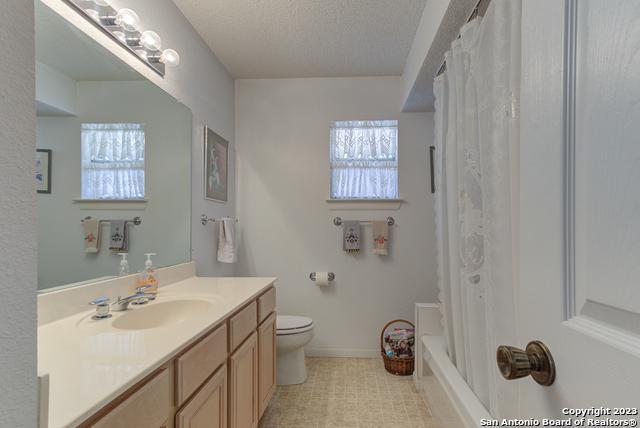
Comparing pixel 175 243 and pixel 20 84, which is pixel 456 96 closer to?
pixel 20 84

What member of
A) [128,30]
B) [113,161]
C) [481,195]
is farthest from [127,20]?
[481,195]

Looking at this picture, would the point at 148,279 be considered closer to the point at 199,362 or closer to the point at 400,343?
the point at 199,362

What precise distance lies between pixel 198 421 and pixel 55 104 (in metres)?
1.22

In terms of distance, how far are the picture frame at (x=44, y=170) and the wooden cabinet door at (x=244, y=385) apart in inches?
36.5

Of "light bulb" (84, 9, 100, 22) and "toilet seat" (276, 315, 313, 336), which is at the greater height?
"light bulb" (84, 9, 100, 22)

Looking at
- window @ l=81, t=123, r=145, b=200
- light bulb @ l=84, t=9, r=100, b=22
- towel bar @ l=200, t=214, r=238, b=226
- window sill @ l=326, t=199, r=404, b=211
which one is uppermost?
light bulb @ l=84, t=9, r=100, b=22

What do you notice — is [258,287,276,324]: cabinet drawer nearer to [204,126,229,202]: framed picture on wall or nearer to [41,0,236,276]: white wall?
[41,0,236,276]: white wall

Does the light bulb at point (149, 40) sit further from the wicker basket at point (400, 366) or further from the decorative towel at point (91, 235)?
the wicker basket at point (400, 366)

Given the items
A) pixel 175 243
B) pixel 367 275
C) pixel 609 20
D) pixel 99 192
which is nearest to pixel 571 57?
pixel 609 20

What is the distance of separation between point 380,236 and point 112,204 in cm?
191

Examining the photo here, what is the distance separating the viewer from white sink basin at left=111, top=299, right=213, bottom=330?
1231mm

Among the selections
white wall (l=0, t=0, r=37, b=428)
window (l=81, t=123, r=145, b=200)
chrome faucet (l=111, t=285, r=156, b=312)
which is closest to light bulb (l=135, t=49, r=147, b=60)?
window (l=81, t=123, r=145, b=200)

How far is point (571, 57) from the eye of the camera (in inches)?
17.9

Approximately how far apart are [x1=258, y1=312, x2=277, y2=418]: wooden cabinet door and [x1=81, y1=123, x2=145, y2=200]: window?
0.97 meters
